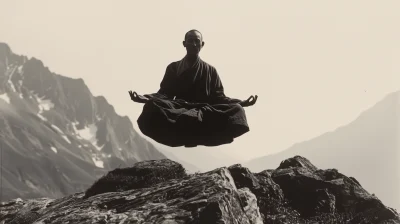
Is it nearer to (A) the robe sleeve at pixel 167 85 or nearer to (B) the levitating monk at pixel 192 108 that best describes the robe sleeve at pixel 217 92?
(B) the levitating monk at pixel 192 108

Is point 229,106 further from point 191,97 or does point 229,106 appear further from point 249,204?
point 249,204

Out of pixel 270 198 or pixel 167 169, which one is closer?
pixel 167 169

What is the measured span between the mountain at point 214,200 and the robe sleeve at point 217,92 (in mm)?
1902

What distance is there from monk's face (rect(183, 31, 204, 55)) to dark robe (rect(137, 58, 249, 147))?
482 mm

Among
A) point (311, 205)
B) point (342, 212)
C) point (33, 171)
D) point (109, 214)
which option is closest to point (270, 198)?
point (311, 205)

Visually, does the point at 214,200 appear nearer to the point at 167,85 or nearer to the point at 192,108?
the point at 192,108

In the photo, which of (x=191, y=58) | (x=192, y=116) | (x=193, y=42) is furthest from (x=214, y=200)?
(x=193, y=42)

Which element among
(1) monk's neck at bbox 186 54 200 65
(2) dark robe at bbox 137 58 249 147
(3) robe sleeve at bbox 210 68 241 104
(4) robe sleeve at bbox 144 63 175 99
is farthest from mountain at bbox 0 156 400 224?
(1) monk's neck at bbox 186 54 200 65

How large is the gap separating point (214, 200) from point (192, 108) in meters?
2.43

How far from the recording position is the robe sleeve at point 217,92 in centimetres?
1211

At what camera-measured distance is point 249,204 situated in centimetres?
1295

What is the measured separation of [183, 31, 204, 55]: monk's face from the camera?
11883 millimetres

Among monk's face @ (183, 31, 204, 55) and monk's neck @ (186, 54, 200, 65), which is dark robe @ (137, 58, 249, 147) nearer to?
monk's neck @ (186, 54, 200, 65)

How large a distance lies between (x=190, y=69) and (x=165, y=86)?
2.86ft
